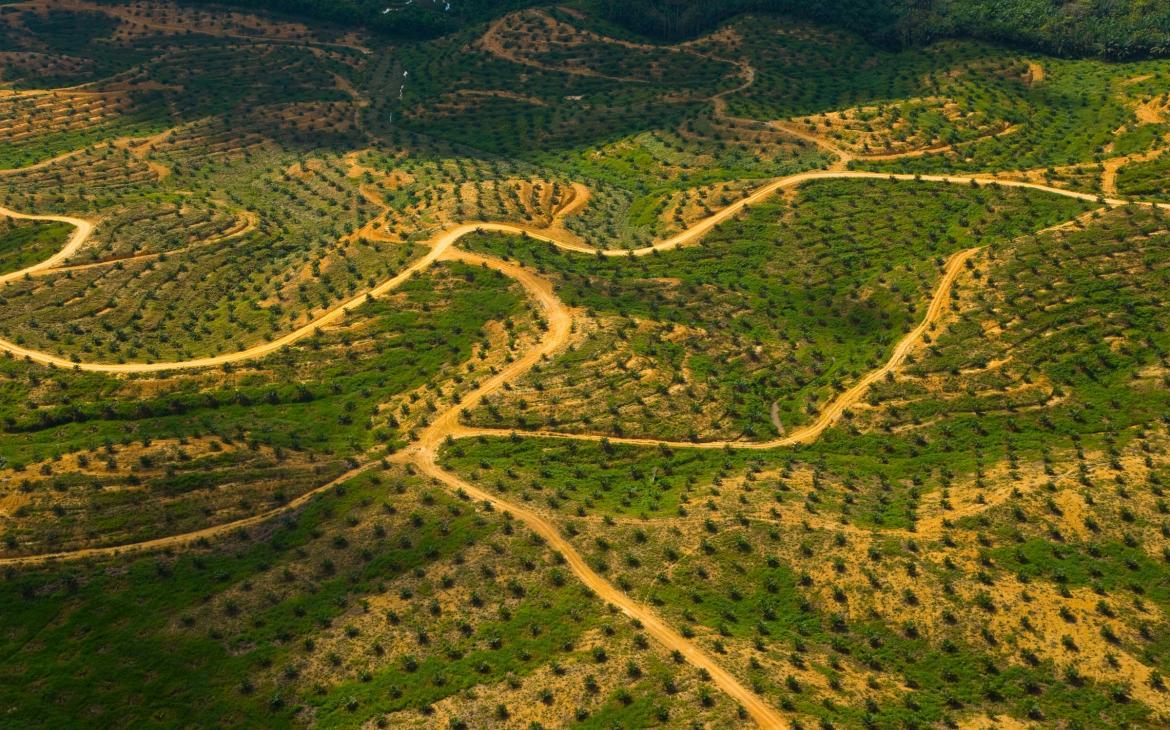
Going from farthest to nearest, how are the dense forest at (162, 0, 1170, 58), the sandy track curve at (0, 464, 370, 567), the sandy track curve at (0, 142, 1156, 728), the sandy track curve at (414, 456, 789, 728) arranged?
the dense forest at (162, 0, 1170, 58) < the sandy track curve at (0, 464, 370, 567) < the sandy track curve at (0, 142, 1156, 728) < the sandy track curve at (414, 456, 789, 728)

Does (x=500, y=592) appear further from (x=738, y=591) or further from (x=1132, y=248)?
(x=1132, y=248)

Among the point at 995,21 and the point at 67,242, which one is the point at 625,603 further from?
the point at 995,21

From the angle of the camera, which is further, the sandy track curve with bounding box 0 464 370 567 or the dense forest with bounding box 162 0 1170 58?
the dense forest with bounding box 162 0 1170 58

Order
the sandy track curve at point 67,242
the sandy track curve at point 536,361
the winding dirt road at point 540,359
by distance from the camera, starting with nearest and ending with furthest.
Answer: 1. the sandy track curve at point 536,361
2. the winding dirt road at point 540,359
3. the sandy track curve at point 67,242

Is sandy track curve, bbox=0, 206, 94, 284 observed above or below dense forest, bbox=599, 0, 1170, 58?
below

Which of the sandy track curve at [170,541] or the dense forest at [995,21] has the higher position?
the dense forest at [995,21]

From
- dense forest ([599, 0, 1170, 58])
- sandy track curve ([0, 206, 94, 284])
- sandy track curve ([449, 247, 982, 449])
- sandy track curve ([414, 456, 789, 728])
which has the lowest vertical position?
sandy track curve ([414, 456, 789, 728])

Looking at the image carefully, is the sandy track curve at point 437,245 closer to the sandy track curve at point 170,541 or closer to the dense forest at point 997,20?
the sandy track curve at point 170,541

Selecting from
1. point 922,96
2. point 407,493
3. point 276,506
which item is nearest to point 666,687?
point 407,493

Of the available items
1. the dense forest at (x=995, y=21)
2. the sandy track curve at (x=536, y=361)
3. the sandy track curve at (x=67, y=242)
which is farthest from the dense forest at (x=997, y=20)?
the sandy track curve at (x=67, y=242)

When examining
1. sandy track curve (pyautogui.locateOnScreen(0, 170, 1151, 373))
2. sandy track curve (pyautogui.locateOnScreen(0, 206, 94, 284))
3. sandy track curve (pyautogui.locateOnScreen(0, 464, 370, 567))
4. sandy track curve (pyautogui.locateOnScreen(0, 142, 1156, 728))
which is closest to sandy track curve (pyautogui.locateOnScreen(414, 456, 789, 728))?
sandy track curve (pyautogui.locateOnScreen(0, 142, 1156, 728))

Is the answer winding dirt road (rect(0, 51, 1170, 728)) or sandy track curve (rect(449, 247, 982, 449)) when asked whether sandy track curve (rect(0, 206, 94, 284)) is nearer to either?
winding dirt road (rect(0, 51, 1170, 728))
